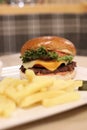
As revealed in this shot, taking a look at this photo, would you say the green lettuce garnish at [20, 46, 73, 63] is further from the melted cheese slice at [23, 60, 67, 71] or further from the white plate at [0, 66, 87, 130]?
the white plate at [0, 66, 87, 130]

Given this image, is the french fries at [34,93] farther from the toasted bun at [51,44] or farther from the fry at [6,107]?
the toasted bun at [51,44]

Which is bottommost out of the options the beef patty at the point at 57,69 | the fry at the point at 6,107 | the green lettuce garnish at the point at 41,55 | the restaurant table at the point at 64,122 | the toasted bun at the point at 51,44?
the restaurant table at the point at 64,122

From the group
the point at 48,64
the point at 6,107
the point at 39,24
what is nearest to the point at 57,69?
the point at 48,64

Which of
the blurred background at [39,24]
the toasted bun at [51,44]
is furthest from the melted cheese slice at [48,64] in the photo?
the blurred background at [39,24]

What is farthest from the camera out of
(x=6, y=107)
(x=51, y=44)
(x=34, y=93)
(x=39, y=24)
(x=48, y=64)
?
(x=39, y=24)

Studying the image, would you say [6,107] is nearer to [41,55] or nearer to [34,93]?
[34,93]

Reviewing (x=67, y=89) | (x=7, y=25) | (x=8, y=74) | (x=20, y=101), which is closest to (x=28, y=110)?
(x=20, y=101)
